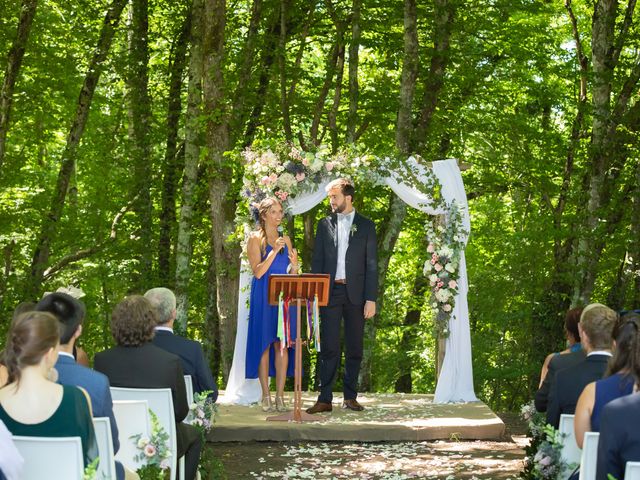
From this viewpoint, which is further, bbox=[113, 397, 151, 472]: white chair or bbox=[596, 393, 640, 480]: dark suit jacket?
bbox=[113, 397, 151, 472]: white chair

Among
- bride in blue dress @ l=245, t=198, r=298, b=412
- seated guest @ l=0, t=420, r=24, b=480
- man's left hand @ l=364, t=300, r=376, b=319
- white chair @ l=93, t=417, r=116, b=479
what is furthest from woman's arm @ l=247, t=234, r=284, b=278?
seated guest @ l=0, t=420, r=24, b=480

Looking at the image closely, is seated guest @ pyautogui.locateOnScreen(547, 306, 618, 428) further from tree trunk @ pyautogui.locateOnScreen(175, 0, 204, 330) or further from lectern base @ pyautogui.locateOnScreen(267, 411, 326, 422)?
tree trunk @ pyautogui.locateOnScreen(175, 0, 204, 330)

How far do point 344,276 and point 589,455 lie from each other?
207 inches

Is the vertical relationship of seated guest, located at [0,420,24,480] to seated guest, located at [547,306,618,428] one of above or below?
below

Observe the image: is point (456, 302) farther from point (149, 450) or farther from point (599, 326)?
point (149, 450)

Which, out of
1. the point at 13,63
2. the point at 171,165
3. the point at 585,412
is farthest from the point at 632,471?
the point at 171,165

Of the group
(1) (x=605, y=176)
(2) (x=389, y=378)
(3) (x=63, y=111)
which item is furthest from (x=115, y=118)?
(1) (x=605, y=176)

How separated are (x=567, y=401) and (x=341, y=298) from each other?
4.29 metres

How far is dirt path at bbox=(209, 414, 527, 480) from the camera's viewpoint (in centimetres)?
724

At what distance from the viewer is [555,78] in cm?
1727

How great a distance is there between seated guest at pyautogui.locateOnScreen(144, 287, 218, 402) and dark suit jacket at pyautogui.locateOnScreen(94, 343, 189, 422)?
2.08ft

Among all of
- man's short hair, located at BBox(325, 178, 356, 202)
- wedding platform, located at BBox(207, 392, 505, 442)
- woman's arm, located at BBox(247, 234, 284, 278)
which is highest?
man's short hair, located at BBox(325, 178, 356, 202)

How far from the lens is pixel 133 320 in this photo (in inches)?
196

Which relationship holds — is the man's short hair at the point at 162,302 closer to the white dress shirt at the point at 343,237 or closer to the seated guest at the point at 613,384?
the seated guest at the point at 613,384
